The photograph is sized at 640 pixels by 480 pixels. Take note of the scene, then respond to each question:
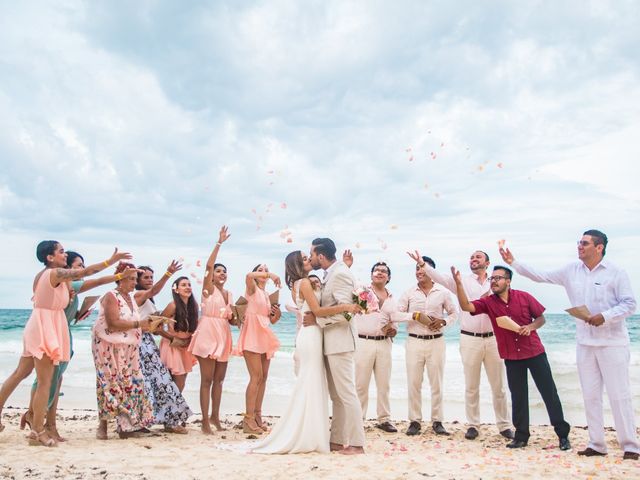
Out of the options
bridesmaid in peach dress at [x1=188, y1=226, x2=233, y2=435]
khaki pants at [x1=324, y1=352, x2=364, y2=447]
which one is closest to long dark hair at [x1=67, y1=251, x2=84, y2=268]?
bridesmaid in peach dress at [x1=188, y1=226, x2=233, y2=435]

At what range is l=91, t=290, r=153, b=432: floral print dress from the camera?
22.2 feet

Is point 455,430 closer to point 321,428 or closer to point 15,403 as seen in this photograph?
point 321,428

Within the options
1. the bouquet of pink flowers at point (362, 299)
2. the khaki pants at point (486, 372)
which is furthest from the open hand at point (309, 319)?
the khaki pants at point (486, 372)

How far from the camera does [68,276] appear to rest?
5949 mm

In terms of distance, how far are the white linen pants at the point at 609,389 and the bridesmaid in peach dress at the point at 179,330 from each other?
4606 millimetres

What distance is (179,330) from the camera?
7.58 meters

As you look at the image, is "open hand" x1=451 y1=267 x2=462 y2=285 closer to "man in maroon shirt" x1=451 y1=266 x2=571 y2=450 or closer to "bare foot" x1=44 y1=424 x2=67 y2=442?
"man in maroon shirt" x1=451 y1=266 x2=571 y2=450

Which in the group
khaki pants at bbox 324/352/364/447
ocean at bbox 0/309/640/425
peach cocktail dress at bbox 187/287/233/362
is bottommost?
ocean at bbox 0/309/640/425

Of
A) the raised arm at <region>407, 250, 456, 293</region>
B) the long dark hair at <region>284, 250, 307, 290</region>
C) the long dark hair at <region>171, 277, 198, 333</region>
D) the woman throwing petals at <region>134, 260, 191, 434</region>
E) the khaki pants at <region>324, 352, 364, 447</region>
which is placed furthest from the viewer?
the long dark hair at <region>171, 277, 198, 333</region>

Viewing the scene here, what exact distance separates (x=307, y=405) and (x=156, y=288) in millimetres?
2686

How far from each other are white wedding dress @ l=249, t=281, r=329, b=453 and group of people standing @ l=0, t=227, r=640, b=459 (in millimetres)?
13

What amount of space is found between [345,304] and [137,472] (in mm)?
2430

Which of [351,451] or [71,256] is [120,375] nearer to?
[71,256]

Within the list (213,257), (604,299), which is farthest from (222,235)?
(604,299)
